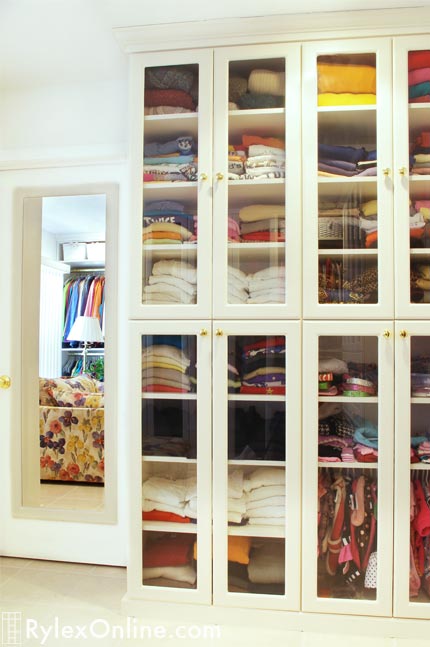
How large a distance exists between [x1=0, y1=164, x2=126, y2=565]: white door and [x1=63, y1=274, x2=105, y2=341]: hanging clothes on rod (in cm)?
10

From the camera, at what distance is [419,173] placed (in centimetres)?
177

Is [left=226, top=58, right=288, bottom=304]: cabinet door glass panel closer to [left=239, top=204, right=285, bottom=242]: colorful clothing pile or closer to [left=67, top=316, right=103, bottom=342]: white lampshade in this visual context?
[left=239, top=204, right=285, bottom=242]: colorful clothing pile

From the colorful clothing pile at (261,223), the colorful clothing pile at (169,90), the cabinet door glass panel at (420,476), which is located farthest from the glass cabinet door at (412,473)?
the colorful clothing pile at (169,90)

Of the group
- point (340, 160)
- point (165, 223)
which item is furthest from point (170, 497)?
point (340, 160)

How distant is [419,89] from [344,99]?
30 centimetres

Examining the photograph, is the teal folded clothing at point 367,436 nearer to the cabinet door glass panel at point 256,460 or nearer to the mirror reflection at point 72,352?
the cabinet door glass panel at point 256,460

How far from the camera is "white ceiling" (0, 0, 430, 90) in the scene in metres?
1.68

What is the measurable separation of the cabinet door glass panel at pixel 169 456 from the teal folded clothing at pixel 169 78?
3.59 ft

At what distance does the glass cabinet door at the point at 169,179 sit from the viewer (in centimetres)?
184

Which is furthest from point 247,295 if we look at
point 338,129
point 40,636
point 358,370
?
point 40,636

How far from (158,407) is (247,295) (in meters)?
0.63

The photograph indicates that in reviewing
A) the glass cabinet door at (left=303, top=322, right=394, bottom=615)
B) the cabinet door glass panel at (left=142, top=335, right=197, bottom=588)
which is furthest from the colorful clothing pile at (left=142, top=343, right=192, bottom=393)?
the glass cabinet door at (left=303, top=322, right=394, bottom=615)

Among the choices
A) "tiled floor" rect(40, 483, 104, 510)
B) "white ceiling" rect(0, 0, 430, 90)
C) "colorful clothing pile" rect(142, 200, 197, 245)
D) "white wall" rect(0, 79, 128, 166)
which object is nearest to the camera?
"white ceiling" rect(0, 0, 430, 90)

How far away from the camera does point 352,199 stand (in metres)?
1.82
